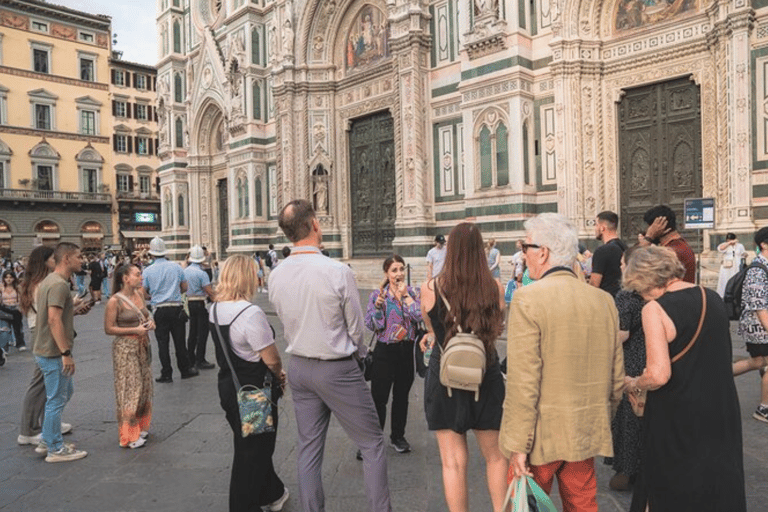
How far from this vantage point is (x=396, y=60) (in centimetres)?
1723

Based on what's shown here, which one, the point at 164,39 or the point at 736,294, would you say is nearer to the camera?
the point at 736,294

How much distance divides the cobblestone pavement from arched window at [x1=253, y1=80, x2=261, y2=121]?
18.4m

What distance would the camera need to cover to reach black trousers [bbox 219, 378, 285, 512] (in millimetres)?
3361

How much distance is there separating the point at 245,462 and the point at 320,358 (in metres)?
0.88

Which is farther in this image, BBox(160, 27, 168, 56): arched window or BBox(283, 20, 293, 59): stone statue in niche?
BBox(160, 27, 168, 56): arched window

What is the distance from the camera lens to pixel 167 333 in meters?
7.55

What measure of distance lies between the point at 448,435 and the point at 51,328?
349cm

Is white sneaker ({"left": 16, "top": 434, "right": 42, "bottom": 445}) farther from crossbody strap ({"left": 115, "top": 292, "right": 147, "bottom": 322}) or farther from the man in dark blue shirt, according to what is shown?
the man in dark blue shirt

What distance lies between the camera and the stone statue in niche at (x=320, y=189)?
20.6 m

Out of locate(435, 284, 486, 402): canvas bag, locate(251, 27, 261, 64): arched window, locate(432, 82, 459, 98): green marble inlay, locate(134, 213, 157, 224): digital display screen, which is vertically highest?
locate(251, 27, 261, 64): arched window

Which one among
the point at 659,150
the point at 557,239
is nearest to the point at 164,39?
the point at 659,150

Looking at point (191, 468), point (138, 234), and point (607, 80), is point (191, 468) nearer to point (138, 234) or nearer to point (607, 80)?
point (607, 80)

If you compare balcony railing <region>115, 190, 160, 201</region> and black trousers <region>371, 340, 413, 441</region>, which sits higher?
balcony railing <region>115, 190, 160, 201</region>

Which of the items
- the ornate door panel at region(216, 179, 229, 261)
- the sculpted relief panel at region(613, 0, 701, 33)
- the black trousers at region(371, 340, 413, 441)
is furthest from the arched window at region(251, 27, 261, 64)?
the black trousers at region(371, 340, 413, 441)
